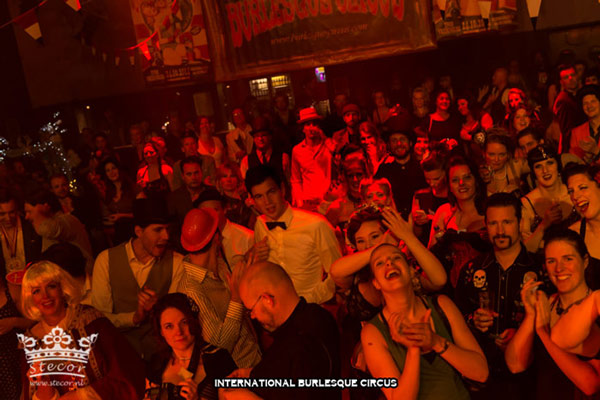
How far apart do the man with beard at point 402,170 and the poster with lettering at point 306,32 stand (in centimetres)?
308

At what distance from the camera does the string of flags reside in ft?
24.6

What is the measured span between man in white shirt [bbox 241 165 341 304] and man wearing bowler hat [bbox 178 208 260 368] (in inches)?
16.6

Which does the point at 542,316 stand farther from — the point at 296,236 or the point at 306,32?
the point at 306,32

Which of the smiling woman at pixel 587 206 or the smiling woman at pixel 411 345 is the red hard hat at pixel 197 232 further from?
the smiling woman at pixel 587 206

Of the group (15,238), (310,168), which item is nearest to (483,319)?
(310,168)

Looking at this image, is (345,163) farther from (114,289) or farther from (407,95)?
(407,95)

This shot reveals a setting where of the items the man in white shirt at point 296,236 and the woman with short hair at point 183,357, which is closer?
the woman with short hair at point 183,357

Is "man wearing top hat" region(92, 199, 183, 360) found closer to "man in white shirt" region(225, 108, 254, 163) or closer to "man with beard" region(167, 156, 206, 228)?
"man with beard" region(167, 156, 206, 228)

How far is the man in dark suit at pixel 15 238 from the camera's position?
503 cm

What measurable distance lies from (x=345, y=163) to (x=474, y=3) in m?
4.20

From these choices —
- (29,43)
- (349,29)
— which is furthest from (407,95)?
(29,43)

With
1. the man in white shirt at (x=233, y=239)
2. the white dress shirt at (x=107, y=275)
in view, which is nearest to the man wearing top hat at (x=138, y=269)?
the white dress shirt at (x=107, y=275)

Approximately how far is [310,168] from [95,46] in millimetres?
6592

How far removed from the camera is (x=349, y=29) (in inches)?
342
